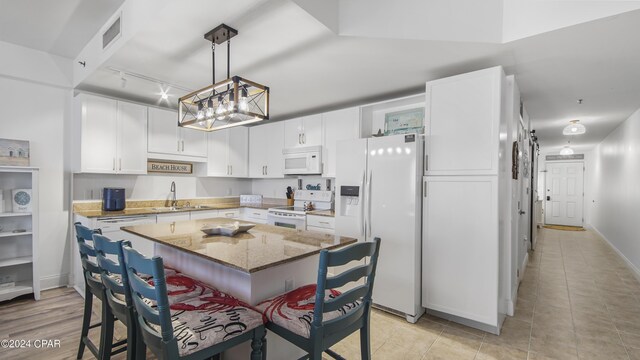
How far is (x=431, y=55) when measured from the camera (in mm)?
2490

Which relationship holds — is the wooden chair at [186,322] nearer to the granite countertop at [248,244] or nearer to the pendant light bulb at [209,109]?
the granite countertop at [248,244]

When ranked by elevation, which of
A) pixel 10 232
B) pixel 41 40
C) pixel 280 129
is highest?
pixel 41 40

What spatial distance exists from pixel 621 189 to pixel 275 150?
19.3ft

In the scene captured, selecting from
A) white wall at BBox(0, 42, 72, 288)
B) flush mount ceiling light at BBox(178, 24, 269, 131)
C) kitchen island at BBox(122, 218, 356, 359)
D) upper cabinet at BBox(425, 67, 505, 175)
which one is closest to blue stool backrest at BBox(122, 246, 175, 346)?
kitchen island at BBox(122, 218, 356, 359)

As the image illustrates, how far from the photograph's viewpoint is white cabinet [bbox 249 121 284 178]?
4.79 m

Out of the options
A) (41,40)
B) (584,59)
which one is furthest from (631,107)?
(41,40)

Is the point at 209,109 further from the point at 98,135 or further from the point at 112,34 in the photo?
the point at 98,135

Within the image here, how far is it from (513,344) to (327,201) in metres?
2.47

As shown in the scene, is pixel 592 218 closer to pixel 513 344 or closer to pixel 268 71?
pixel 513 344

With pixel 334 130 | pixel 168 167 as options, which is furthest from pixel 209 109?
pixel 168 167

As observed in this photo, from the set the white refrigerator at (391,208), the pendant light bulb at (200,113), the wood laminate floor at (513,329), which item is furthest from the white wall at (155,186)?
the white refrigerator at (391,208)

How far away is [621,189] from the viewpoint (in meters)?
5.11

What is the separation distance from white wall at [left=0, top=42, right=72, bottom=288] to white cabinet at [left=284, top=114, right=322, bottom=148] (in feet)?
9.10

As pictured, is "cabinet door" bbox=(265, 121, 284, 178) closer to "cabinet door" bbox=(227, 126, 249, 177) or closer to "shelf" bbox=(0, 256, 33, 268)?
"cabinet door" bbox=(227, 126, 249, 177)
